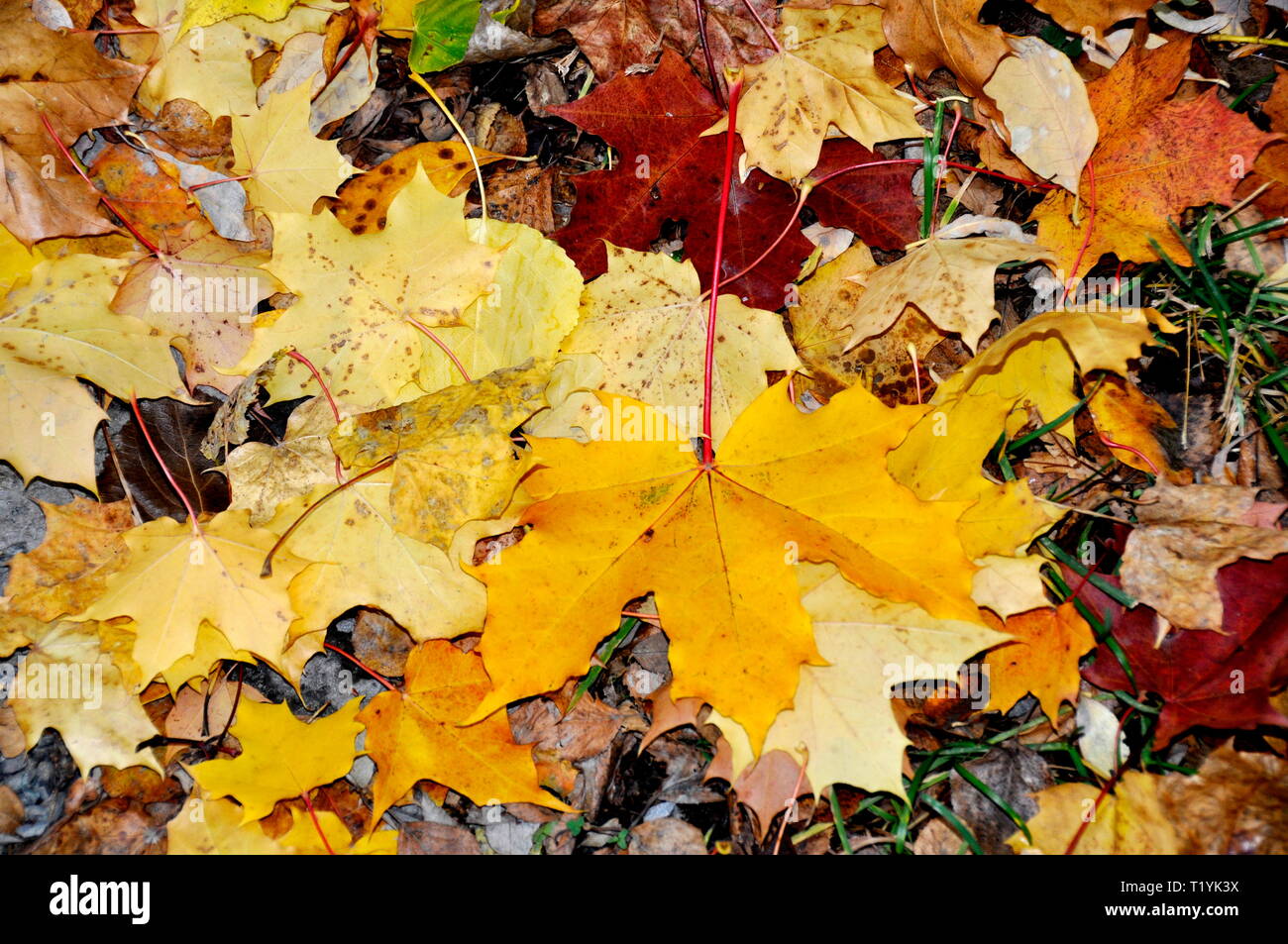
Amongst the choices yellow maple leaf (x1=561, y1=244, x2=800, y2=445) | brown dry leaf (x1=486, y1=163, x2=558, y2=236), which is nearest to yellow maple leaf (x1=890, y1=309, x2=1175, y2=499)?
yellow maple leaf (x1=561, y1=244, x2=800, y2=445)

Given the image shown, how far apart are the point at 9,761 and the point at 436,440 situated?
1264 mm

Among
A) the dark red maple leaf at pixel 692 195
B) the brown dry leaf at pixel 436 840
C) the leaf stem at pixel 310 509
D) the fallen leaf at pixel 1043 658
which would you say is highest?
the dark red maple leaf at pixel 692 195

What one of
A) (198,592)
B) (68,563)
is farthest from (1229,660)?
(68,563)

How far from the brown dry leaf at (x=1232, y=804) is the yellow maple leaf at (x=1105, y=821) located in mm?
30

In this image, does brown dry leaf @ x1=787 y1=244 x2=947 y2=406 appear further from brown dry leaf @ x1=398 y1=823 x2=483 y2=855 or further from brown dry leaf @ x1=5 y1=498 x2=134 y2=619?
brown dry leaf @ x1=5 y1=498 x2=134 y2=619

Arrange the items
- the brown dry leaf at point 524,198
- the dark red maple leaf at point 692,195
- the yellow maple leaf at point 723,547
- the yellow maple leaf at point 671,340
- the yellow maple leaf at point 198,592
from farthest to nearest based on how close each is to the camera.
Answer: the brown dry leaf at point 524,198 → the dark red maple leaf at point 692,195 → the yellow maple leaf at point 671,340 → the yellow maple leaf at point 198,592 → the yellow maple leaf at point 723,547

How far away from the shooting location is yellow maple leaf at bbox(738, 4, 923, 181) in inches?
71.6

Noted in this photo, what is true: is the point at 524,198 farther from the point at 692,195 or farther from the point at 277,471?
the point at 277,471

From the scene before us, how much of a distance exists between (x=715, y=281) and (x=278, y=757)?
138cm

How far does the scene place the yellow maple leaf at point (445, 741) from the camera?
1.71m

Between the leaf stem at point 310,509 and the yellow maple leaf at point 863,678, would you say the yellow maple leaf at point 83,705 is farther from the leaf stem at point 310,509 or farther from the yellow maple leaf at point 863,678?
the yellow maple leaf at point 863,678

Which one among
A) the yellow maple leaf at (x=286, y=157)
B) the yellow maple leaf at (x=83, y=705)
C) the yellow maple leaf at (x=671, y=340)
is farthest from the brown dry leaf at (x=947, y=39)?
the yellow maple leaf at (x=83, y=705)
